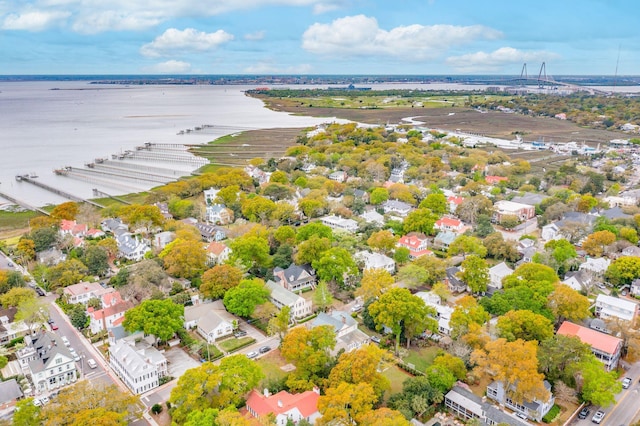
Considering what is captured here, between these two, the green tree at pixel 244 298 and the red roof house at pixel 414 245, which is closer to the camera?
the green tree at pixel 244 298

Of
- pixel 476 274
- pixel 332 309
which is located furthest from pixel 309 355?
pixel 476 274

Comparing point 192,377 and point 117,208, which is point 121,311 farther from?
point 117,208

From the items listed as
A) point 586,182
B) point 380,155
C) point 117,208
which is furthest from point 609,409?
point 380,155

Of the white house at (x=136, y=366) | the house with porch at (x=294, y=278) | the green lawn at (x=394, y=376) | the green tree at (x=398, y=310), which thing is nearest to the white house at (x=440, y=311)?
the green tree at (x=398, y=310)

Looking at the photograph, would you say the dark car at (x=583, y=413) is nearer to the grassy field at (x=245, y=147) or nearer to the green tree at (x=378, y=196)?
the green tree at (x=378, y=196)

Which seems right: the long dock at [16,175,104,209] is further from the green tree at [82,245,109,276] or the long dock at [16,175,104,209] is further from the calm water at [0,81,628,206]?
the green tree at [82,245,109,276]

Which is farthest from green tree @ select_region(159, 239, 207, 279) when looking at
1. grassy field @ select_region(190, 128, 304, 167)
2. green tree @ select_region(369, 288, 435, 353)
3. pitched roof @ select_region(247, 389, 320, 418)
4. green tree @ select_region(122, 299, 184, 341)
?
grassy field @ select_region(190, 128, 304, 167)
